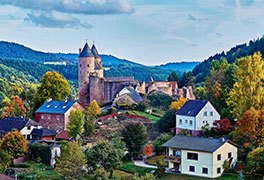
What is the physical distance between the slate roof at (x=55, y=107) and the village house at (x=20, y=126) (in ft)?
9.48

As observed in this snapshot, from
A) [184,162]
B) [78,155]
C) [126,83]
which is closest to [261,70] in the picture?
[184,162]

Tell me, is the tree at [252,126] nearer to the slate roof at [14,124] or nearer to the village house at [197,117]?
the village house at [197,117]

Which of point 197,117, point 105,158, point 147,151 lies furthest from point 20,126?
point 197,117

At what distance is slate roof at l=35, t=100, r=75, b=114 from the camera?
187 feet

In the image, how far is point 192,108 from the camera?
4925 cm

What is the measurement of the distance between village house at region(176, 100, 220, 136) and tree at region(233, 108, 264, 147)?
685cm

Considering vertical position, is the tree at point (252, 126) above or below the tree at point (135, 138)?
above

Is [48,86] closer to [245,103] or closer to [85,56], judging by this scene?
[85,56]

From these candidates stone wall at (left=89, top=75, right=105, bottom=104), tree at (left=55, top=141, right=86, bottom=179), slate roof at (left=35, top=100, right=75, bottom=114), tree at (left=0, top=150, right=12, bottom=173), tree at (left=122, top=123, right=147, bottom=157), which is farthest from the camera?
stone wall at (left=89, top=75, right=105, bottom=104)

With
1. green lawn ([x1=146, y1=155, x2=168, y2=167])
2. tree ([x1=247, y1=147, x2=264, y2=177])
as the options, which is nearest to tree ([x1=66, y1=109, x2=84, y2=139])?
green lawn ([x1=146, y1=155, x2=168, y2=167])

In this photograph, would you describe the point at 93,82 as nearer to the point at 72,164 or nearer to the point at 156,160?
the point at 156,160

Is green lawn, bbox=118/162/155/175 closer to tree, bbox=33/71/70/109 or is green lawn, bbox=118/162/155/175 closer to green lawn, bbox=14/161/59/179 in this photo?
green lawn, bbox=14/161/59/179

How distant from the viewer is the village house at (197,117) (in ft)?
157

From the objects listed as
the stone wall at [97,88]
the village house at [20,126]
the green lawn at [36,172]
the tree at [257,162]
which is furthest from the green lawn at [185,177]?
the stone wall at [97,88]
